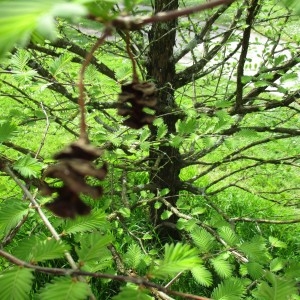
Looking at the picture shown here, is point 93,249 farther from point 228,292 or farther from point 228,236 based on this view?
point 228,236

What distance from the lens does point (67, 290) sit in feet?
2.24

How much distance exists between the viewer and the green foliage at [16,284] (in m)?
0.72

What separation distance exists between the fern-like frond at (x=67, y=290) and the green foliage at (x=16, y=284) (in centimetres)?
4

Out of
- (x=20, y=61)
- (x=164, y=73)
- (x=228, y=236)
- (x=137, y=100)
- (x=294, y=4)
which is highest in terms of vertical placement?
(x=164, y=73)

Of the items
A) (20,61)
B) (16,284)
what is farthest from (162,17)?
(20,61)

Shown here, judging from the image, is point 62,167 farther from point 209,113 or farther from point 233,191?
point 233,191

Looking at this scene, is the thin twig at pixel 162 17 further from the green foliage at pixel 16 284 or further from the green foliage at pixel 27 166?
the green foliage at pixel 27 166

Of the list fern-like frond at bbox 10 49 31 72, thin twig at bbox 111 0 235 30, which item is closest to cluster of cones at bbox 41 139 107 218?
thin twig at bbox 111 0 235 30

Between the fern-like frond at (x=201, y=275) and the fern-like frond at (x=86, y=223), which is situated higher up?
the fern-like frond at (x=86, y=223)

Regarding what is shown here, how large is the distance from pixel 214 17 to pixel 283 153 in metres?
2.61

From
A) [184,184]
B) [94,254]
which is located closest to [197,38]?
[184,184]

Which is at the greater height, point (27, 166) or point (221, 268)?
point (27, 166)

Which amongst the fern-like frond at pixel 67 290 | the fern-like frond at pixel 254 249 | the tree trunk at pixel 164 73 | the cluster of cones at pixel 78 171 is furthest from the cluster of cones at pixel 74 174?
the tree trunk at pixel 164 73

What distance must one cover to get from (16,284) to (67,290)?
0.34 ft
